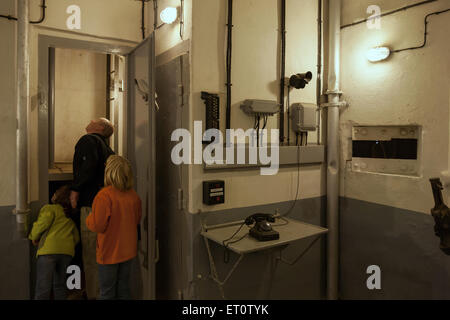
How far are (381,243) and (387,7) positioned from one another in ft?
6.44

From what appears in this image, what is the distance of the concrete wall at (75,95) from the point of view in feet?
13.9

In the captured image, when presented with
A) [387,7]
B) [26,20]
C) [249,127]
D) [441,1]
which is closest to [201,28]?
[249,127]

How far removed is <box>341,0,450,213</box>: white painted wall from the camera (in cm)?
251

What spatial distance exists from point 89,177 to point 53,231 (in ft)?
1.66

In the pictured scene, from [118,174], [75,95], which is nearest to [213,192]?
[118,174]

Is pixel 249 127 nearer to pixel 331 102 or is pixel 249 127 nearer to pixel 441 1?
pixel 331 102

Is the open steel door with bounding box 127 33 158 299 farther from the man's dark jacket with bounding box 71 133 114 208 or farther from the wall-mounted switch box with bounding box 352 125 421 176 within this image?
the wall-mounted switch box with bounding box 352 125 421 176

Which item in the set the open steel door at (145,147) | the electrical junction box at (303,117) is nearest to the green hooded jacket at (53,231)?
the open steel door at (145,147)

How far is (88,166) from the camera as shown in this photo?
2.83m

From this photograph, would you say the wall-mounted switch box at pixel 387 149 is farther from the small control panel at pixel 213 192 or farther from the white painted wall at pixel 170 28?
the white painted wall at pixel 170 28

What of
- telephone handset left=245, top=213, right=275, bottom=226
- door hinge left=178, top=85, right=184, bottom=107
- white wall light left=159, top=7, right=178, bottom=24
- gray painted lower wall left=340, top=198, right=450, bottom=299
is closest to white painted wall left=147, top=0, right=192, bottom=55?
white wall light left=159, top=7, right=178, bottom=24

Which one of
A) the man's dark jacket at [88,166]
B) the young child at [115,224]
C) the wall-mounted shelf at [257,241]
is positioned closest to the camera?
the wall-mounted shelf at [257,241]

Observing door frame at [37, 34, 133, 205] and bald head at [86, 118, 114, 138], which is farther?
bald head at [86, 118, 114, 138]

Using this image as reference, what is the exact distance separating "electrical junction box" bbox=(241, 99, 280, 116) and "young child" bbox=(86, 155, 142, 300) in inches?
39.4
